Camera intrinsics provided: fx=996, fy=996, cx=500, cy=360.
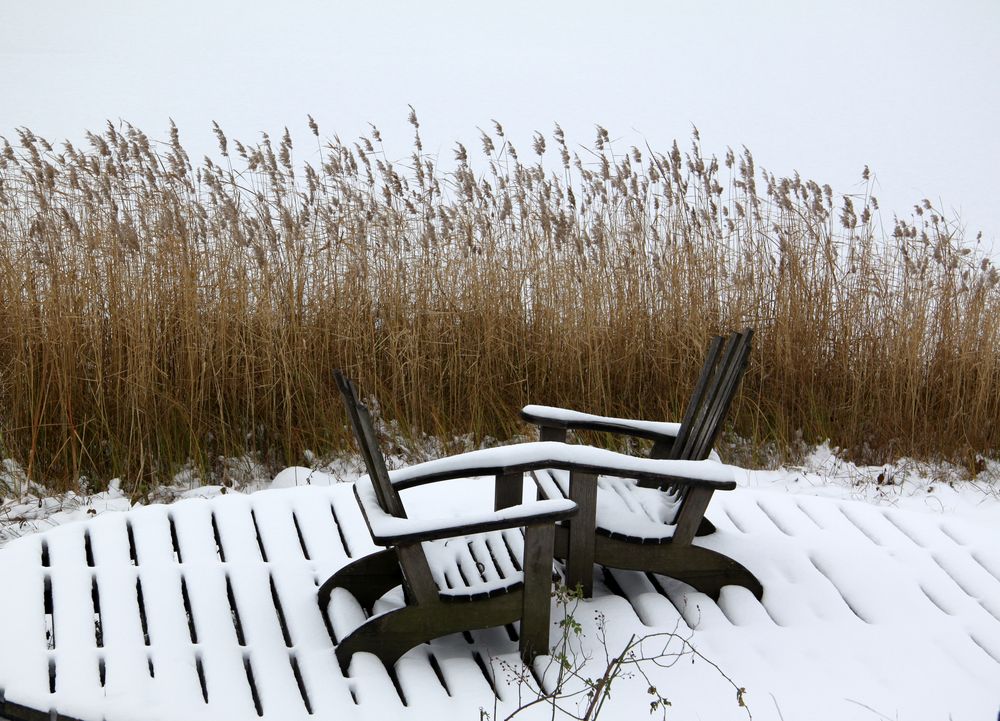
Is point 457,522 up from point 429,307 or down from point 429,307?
down

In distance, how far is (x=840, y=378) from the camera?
458cm

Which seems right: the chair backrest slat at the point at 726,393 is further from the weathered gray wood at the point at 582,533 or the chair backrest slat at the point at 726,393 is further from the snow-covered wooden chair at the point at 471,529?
the weathered gray wood at the point at 582,533

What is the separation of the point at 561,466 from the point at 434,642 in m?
0.55

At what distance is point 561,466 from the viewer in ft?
7.69

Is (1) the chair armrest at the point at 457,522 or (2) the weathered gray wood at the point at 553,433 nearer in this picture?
(1) the chair armrest at the point at 457,522

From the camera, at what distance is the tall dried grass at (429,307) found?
4105 millimetres

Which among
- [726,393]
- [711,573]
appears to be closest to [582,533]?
[711,573]

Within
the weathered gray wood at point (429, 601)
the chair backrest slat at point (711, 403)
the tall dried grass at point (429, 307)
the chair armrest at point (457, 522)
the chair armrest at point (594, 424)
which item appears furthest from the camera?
the tall dried grass at point (429, 307)

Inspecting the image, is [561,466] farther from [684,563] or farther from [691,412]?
[691,412]

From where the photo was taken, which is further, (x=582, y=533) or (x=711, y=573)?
(x=711, y=573)

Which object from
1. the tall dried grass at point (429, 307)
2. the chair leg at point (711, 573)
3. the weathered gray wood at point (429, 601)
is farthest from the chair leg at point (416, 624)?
the tall dried grass at point (429, 307)

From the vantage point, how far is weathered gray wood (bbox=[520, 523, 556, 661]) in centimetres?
227

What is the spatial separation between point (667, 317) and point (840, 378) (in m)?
0.86

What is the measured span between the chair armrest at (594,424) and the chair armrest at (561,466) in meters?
0.46
